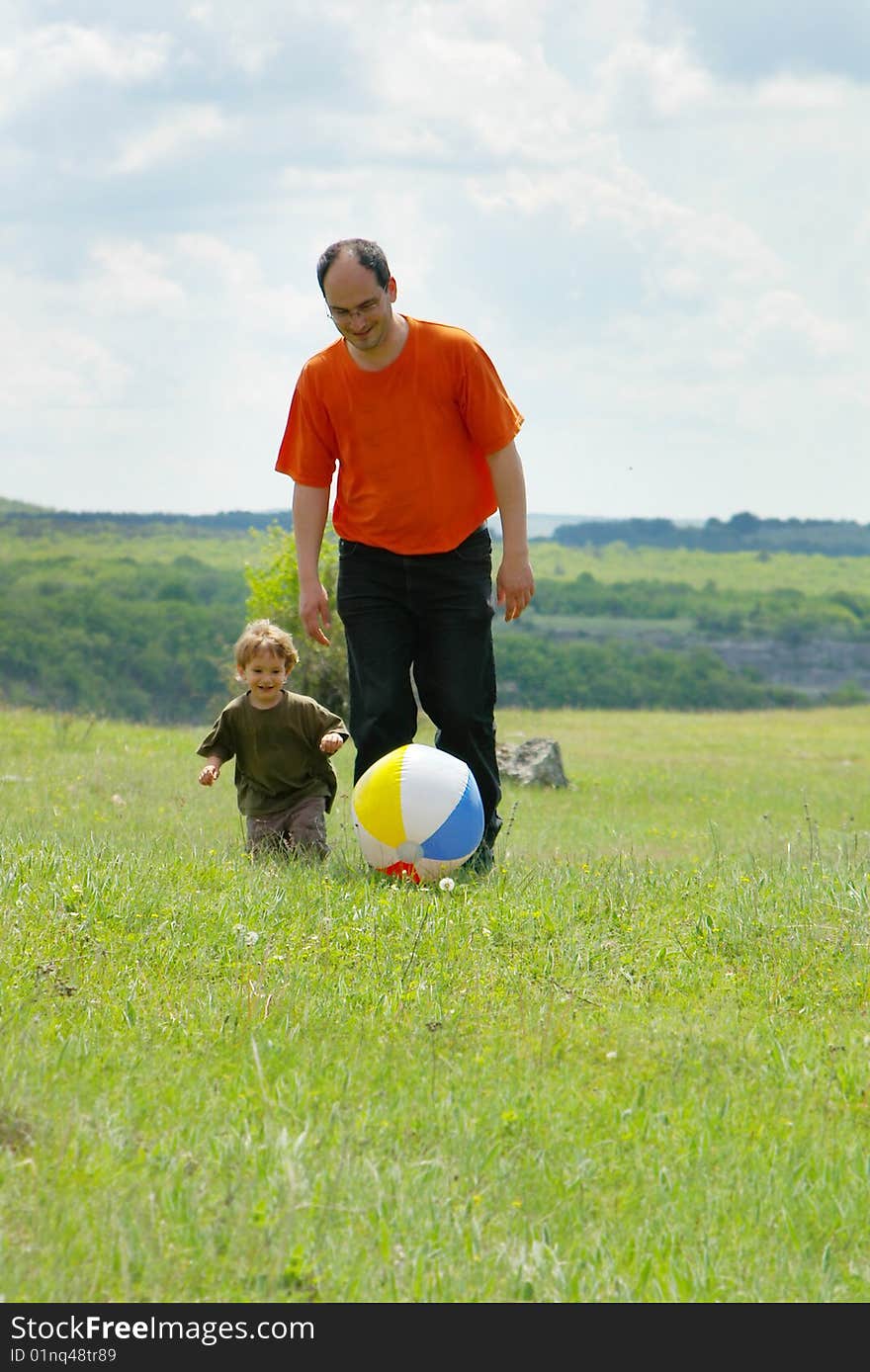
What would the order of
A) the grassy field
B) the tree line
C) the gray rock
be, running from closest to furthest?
the grassy field, the gray rock, the tree line

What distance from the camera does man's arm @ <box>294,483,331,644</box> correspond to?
24.2 feet

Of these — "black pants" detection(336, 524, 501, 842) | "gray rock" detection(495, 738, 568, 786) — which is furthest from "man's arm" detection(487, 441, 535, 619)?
"gray rock" detection(495, 738, 568, 786)

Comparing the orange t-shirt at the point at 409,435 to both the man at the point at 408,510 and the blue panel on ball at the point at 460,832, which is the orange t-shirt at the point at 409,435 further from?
the blue panel on ball at the point at 460,832

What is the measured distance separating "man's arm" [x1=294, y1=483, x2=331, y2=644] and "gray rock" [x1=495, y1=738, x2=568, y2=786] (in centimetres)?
1421

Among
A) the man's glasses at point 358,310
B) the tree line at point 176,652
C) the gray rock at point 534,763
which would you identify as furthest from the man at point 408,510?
the tree line at point 176,652

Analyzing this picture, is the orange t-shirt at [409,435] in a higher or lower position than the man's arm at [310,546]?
higher

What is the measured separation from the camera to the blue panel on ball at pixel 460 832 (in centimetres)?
682

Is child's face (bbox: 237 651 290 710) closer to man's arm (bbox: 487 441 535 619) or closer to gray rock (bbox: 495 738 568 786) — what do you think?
man's arm (bbox: 487 441 535 619)

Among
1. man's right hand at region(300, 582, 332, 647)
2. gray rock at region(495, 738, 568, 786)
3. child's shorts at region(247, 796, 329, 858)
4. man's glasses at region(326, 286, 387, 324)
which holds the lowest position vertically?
gray rock at region(495, 738, 568, 786)

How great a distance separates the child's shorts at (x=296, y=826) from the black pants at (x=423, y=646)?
51 cm

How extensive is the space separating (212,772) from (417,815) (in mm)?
1238

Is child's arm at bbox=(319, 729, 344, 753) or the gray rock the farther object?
the gray rock
